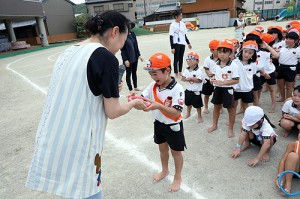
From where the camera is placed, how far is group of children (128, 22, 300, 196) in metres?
2.56

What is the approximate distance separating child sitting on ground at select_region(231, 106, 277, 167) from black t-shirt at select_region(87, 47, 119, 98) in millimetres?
2441

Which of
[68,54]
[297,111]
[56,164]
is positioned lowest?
[297,111]

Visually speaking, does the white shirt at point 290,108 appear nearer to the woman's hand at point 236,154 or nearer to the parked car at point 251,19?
the woman's hand at point 236,154

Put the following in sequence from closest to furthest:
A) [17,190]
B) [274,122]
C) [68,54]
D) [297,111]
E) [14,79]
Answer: [68,54] < [17,190] < [297,111] < [274,122] < [14,79]

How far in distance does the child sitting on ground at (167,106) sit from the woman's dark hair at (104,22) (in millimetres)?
847

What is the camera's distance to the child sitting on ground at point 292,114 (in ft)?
12.1

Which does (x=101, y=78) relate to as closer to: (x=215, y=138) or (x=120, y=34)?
(x=120, y=34)

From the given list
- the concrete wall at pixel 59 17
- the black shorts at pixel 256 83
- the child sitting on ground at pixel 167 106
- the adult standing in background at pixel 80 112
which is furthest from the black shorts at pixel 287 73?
the concrete wall at pixel 59 17

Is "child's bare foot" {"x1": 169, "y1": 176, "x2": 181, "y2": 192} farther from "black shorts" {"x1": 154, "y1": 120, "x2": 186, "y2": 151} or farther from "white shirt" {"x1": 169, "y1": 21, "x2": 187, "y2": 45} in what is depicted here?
"white shirt" {"x1": 169, "y1": 21, "x2": 187, "y2": 45}

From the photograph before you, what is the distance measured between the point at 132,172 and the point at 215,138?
1.60m

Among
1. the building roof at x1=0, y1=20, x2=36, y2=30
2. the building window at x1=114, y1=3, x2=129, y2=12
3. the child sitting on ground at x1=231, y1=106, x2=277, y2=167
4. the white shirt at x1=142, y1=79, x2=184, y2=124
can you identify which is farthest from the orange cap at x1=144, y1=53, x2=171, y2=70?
the building window at x1=114, y1=3, x2=129, y2=12

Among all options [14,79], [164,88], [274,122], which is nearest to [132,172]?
[164,88]

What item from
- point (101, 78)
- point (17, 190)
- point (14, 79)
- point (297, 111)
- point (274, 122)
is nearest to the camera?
point (101, 78)

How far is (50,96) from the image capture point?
5.43 ft
